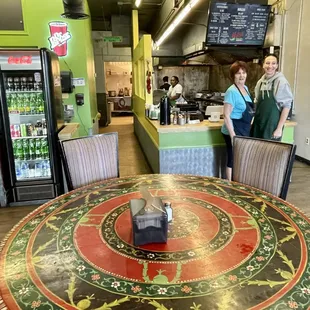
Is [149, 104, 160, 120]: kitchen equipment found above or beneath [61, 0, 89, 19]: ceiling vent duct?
beneath

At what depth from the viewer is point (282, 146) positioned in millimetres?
2012

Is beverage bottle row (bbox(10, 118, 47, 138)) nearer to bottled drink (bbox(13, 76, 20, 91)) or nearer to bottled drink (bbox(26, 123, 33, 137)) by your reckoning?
bottled drink (bbox(26, 123, 33, 137))

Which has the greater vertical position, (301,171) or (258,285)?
(258,285)

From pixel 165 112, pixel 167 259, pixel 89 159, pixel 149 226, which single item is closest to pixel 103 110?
pixel 165 112

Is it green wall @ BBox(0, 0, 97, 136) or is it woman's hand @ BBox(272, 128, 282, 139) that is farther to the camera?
green wall @ BBox(0, 0, 97, 136)

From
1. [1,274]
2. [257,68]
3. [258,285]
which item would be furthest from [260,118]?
[257,68]

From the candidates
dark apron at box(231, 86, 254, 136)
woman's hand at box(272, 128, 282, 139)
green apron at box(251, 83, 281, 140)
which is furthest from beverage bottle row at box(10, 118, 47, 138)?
woman's hand at box(272, 128, 282, 139)

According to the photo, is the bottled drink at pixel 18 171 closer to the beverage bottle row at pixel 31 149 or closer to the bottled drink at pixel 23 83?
the beverage bottle row at pixel 31 149

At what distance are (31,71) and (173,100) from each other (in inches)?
140

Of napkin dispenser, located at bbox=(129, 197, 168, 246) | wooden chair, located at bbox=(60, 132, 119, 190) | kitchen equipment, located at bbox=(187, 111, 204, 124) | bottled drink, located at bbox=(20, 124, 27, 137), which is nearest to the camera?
napkin dispenser, located at bbox=(129, 197, 168, 246)

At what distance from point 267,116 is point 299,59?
2783 mm

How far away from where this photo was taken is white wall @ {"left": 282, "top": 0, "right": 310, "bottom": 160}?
5.10 meters

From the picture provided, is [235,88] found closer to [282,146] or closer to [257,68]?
[282,146]

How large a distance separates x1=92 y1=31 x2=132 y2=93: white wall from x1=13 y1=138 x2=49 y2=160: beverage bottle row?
7.96m
